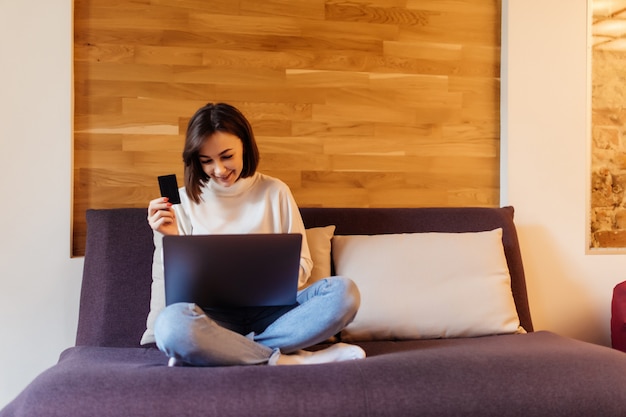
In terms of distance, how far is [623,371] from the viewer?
158 centimetres

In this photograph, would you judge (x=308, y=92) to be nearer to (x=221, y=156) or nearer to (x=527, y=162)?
(x=221, y=156)

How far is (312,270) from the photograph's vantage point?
2.13m

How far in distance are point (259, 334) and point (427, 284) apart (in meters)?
0.67

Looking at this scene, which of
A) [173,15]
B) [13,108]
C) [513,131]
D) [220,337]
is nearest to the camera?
[220,337]

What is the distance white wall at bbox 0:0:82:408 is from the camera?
90.0 inches

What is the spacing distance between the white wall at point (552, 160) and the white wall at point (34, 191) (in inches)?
75.3

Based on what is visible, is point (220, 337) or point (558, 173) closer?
point (220, 337)

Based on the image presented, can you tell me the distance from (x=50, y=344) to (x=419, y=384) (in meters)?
1.56

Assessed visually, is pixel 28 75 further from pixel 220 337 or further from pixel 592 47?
pixel 592 47

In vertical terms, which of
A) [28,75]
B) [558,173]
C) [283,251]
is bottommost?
[283,251]

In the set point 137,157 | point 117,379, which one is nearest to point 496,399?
point 117,379

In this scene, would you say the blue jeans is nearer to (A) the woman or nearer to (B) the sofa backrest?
(A) the woman

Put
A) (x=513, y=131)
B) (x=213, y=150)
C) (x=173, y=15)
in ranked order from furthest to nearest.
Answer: (x=513, y=131) → (x=173, y=15) → (x=213, y=150)

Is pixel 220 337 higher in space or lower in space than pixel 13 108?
lower
